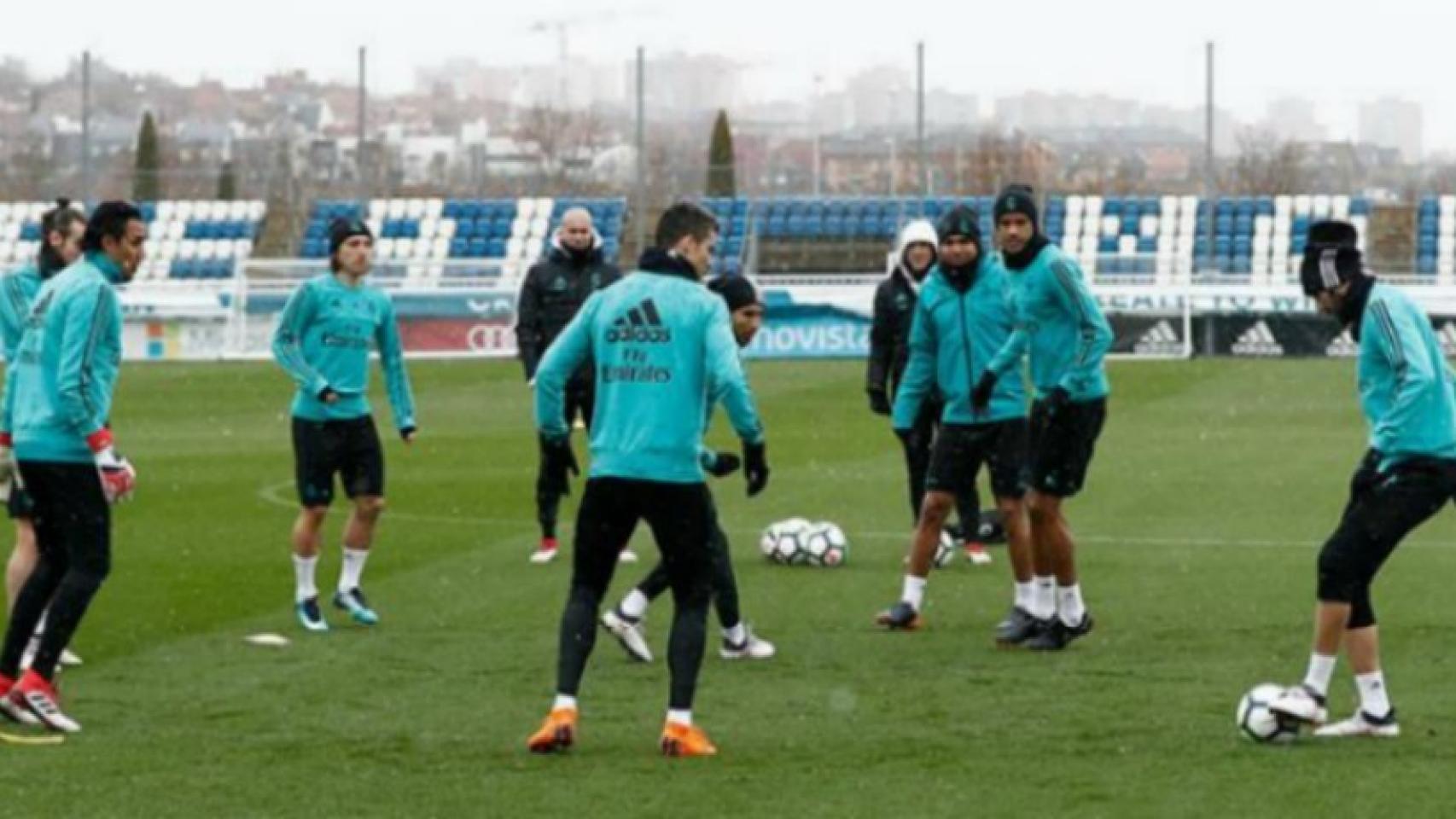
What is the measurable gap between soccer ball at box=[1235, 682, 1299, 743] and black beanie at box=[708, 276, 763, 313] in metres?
3.24

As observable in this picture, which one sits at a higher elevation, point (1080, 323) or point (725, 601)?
point (1080, 323)

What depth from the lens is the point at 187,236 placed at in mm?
58531

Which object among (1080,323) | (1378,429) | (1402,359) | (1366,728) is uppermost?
(1402,359)

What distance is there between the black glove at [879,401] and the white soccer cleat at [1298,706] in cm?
653

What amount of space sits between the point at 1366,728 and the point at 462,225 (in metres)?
48.6

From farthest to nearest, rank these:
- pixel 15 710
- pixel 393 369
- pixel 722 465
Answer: pixel 393 369, pixel 15 710, pixel 722 465

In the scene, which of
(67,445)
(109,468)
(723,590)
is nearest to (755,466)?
(109,468)

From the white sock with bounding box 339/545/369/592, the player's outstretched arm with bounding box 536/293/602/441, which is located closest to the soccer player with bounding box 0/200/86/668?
the white sock with bounding box 339/545/369/592

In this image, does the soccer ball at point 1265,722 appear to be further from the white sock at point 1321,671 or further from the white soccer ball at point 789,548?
the white soccer ball at point 789,548

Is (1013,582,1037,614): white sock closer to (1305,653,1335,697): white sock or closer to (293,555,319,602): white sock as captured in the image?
(1305,653,1335,697): white sock

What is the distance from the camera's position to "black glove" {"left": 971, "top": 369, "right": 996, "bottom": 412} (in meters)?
14.5

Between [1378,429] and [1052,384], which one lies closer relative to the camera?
[1378,429]

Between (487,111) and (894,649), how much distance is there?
12371 centimetres

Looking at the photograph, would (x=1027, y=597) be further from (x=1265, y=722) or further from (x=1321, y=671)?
(x=1265, y=722)
